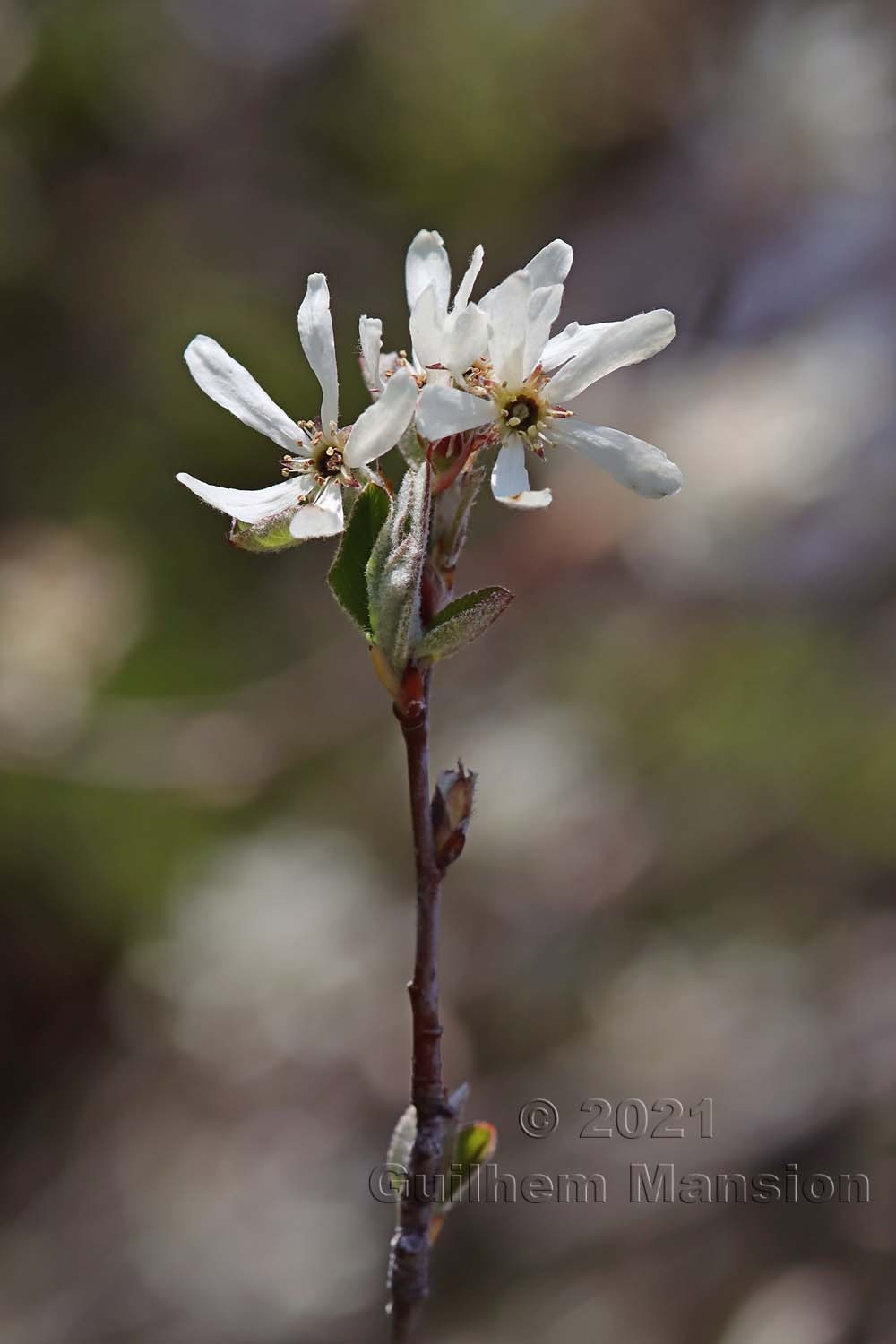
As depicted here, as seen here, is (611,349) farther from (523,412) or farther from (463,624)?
(463,624)

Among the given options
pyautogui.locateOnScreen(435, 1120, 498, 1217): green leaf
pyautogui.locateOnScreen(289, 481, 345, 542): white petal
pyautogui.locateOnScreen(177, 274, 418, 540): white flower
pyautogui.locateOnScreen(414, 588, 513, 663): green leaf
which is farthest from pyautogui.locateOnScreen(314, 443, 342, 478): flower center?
pyautogui.locateOnScreen(435, 1120, 498, 1217): green leaf

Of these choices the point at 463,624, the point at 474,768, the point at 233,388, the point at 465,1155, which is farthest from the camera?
the point at 474,768

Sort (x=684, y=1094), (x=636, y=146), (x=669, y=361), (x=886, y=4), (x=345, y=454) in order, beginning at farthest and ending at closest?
1. (x=636, y=146)
2. (x=886, y=4)
3. (x=669, y=361)
4. (x=684, y=1094)
5. (x=345, y=454)

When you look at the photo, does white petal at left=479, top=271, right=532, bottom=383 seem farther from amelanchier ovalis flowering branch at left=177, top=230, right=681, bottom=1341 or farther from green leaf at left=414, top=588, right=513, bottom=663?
green leaf at left=414, top=588, right=513, bottom=663

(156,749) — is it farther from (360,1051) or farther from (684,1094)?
(684,1094)

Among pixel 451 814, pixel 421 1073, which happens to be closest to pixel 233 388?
pixel 451 814

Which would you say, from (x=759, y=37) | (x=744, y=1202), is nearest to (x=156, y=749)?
(x=744, y=1202)
